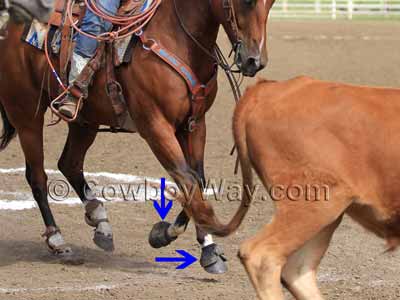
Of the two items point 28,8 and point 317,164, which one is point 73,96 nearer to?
point 28,8

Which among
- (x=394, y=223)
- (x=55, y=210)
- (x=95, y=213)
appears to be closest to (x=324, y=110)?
(x=394, y=223)

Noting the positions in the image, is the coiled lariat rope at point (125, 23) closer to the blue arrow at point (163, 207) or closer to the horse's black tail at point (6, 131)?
the blue arrow at point (163, 207)

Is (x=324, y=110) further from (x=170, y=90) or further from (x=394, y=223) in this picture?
(x=170, y=90)

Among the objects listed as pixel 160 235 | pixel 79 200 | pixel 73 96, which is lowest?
pixel 79 200

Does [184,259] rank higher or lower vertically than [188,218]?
lower

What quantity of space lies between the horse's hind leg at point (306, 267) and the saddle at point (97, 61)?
7.03 ft

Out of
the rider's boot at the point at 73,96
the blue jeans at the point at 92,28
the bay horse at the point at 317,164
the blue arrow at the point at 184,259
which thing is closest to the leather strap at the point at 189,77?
the blue jeans at the point at 92,28

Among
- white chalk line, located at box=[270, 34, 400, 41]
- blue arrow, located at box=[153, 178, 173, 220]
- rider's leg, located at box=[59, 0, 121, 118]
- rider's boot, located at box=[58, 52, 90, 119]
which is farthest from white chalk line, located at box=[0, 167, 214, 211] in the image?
white chalk line, located at box=[270, 34, 400, 41]

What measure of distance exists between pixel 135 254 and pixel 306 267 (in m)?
2.41

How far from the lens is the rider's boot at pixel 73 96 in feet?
24.2

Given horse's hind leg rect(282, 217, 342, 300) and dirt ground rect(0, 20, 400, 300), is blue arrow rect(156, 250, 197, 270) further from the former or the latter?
horse's hind leg rect(282, 217, 342, 300)

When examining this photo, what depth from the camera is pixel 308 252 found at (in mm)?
5828

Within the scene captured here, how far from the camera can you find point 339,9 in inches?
1277

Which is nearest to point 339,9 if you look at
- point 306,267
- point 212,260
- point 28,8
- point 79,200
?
point 79,200
